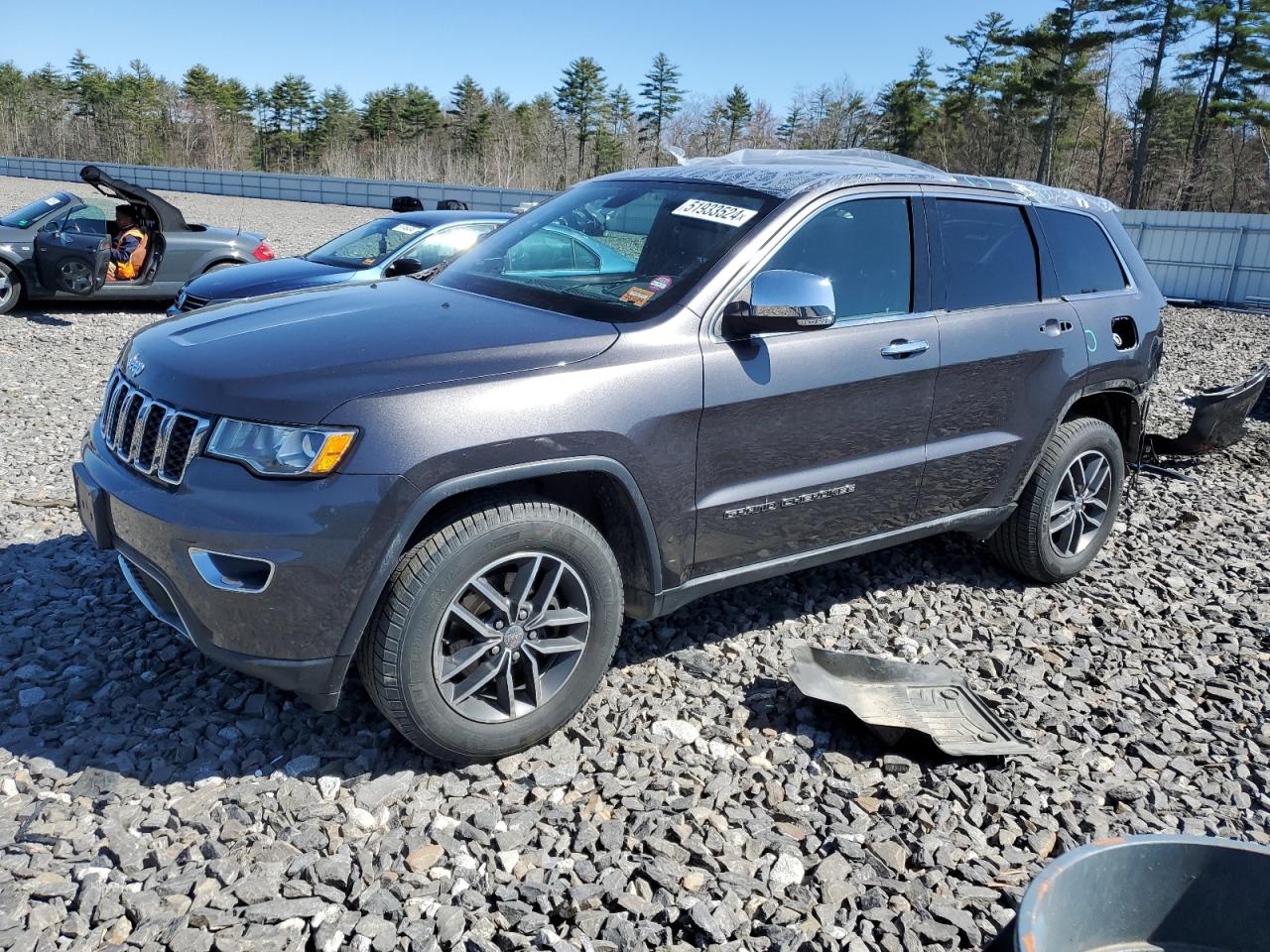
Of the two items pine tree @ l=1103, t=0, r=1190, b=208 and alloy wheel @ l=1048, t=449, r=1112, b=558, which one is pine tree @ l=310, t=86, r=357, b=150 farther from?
alloy wheel @ l=1048, t=449, r=1112, b=558

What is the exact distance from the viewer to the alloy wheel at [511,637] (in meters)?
2.98

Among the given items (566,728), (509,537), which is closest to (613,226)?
(509,537)

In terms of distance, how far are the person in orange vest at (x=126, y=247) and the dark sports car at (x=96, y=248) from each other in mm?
65

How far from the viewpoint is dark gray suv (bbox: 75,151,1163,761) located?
2729 mm

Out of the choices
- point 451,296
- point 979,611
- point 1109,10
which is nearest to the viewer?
point 451,296

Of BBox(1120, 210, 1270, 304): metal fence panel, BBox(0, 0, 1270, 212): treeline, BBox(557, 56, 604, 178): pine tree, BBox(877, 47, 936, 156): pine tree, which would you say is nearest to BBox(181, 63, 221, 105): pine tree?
BBox(0, 0, 1270, 212): treeline

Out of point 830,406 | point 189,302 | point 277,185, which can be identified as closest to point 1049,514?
point 830,406

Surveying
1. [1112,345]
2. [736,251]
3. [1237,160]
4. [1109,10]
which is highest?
[1109,10]

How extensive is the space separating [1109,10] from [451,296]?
52.9 metres

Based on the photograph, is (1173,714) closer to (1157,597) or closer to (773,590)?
(1157,597)

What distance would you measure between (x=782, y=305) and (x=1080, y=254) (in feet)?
7.34

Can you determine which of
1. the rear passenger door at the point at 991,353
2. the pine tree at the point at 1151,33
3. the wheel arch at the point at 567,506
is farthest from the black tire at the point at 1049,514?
the pine tree at the point at 1151,33

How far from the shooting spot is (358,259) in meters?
9.14

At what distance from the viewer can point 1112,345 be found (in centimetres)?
467
